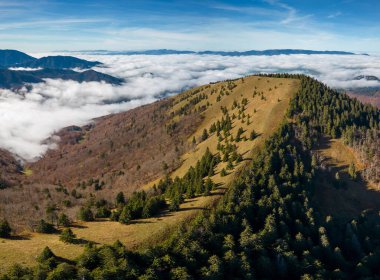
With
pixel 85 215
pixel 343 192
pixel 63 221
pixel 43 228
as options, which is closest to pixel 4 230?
pixel 43 228

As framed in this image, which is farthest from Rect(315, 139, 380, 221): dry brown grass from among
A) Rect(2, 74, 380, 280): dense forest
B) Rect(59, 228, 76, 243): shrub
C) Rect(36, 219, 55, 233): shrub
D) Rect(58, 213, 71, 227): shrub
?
Rect(36, 219, 55, 233): shrub

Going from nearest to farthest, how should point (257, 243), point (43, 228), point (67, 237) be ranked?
point (67, 237) → point (257, 243) → point (43, 228)

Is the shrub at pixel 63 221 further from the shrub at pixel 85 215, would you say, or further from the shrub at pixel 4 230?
the shrub at pixel 4 230

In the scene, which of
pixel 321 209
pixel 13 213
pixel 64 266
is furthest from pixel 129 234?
pixel 321 209

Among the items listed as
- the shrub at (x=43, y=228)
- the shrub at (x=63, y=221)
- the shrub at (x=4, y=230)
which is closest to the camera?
the shrub at (x=4, y=230)

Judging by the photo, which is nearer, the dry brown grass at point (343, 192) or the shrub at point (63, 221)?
the shrub at point (63, 221)

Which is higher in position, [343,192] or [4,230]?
[4,230]

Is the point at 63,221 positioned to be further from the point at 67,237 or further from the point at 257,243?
the point at 257,243

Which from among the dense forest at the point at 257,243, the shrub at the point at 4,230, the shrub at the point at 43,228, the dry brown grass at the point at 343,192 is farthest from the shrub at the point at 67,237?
the dry brown grass at the point at 343,192

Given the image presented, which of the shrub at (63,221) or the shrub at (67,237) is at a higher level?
the shrub at (67,237)
